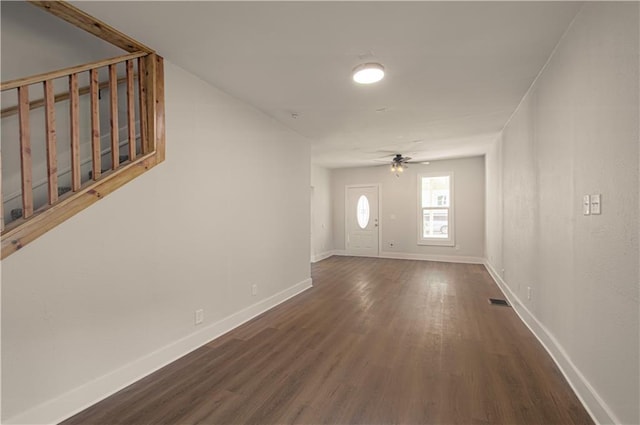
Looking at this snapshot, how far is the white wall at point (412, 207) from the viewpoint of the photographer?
697 cm

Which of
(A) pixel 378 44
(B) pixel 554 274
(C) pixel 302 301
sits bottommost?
(C) pixel 302 301

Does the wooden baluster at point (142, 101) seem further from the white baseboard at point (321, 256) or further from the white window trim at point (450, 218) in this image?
the white window trim at point (450, 218)

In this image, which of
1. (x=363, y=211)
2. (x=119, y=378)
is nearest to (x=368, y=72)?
(x=119, y=378)

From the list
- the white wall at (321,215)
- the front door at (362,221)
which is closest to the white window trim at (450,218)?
the front door at (362,221)

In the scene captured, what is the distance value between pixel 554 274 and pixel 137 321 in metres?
3.35

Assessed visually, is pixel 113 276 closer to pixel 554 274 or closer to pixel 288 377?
pixel 288 377

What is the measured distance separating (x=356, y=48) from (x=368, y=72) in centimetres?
27

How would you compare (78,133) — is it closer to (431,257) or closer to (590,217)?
(590,217)

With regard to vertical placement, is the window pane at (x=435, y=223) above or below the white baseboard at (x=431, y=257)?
above

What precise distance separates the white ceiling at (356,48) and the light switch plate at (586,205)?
1.20 m

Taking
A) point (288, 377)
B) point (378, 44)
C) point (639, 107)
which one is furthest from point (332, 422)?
point (378, 44)

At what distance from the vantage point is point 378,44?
2.18 metres

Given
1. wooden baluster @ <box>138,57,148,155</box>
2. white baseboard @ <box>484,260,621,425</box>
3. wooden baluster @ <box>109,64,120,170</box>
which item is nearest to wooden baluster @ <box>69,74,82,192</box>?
wooden baluster @ <box>109,64,120,170</box>

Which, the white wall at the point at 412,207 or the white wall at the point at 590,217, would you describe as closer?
the white wall at the point at 590,217
